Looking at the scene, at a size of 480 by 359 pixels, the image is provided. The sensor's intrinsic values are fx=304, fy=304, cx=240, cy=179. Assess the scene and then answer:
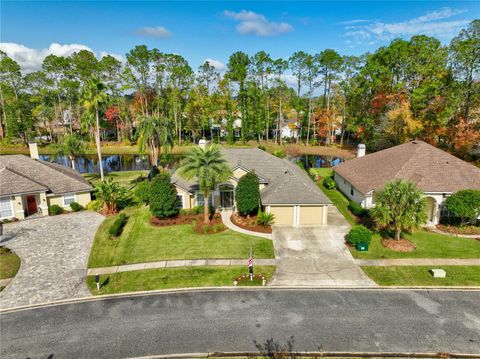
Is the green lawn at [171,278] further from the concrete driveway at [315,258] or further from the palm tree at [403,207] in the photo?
the palm tree at [403,207]

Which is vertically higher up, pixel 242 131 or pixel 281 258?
pixel 242 131

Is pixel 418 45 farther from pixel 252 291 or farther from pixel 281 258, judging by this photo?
pixel 252 291

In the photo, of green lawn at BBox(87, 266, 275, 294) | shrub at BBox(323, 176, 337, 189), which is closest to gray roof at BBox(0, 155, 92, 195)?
green lawn at BBox(87, 266, 275, 294)

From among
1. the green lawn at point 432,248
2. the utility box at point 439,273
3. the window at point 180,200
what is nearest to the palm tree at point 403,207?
the green lawn at point 432,248

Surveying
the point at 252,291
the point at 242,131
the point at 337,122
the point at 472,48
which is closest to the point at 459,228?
the point at 252,291

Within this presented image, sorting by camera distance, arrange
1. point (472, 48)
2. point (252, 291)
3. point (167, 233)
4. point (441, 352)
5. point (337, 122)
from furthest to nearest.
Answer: point (337, 122), point (472, 48), point (167, 233), point (252, 291), point (441, 352)

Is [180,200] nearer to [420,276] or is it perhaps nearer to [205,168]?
[205,168]

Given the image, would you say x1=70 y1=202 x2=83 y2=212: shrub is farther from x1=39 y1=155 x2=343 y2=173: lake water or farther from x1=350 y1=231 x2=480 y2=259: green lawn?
x1=350 y1=231 x2=480 y2=259: green lawn
